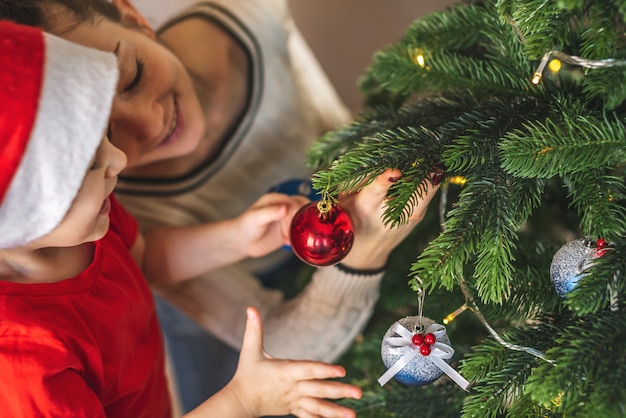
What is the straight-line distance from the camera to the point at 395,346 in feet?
1.78

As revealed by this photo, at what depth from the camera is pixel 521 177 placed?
506 millimetres

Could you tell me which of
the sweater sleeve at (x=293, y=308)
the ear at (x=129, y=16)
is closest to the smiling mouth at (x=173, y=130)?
the ear at (x=129, y=16)

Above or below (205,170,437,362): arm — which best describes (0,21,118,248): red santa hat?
above

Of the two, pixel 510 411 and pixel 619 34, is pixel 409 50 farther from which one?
pixel 510 411

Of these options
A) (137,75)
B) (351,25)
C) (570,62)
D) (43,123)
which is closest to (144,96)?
(137,75)

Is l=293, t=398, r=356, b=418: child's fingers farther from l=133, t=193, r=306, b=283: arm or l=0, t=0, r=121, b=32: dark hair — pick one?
l=0, t=0, r=121, b=32: dark hair

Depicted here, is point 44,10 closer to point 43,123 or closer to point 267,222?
point 43,123

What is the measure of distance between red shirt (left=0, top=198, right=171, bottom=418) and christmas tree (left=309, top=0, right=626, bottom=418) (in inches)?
11.3

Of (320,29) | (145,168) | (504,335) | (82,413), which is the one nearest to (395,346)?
(504,335)

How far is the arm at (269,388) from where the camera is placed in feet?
1.98

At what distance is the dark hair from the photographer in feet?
1.92

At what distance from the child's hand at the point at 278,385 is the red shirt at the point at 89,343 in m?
0.14

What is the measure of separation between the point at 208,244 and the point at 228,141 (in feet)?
0.64

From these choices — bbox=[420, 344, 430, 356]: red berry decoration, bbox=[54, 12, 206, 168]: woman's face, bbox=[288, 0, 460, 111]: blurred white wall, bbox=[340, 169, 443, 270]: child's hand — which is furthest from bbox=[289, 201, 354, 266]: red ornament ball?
bbox=[288, 0, 460, 111]: blurred white wall
